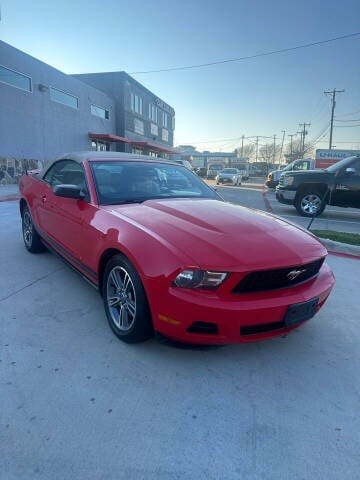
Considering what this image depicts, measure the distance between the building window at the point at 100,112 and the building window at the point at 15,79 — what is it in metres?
7.77

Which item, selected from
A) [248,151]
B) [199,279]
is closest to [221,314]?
[199,279]

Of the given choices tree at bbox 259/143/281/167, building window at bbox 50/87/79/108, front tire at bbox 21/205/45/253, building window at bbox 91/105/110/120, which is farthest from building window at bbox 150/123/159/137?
tree at bbox 259/143/281/167

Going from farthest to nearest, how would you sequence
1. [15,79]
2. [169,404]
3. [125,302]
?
[15,79] < [125,302] < [169,404]

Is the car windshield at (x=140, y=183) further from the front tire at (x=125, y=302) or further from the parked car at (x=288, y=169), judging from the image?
the parked car at (x=288, y=169)

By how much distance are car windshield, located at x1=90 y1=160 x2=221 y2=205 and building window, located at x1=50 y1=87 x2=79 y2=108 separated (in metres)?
19.6

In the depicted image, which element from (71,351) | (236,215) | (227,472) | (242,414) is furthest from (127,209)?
(227,472)

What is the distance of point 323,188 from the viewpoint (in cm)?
973

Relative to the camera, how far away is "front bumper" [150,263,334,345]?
2.07 m

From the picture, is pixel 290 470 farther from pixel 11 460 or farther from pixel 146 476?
pixel 11 460

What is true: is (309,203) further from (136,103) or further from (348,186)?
(136,103)

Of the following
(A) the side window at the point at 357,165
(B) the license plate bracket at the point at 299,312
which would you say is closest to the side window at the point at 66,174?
(B) the license plate bracket at the point at 299,312

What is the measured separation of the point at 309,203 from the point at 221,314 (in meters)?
8.90

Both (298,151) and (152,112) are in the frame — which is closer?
(152,112)

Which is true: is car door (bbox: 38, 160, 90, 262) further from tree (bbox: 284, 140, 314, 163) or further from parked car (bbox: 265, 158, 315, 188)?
tree (bbox: 284, 140, 314, 163)
